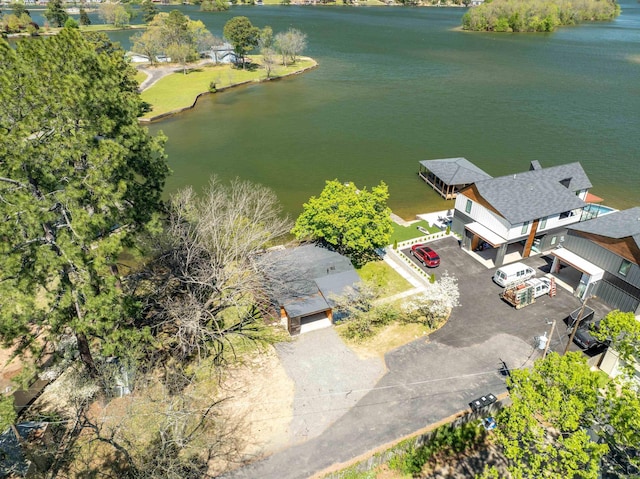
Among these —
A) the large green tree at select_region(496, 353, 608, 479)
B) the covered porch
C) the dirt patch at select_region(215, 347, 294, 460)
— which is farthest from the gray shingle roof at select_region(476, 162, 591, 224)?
the dirt patch at select_region(215, 347, 294, 460)

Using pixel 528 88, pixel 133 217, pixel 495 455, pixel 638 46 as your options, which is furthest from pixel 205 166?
pixel 638 46

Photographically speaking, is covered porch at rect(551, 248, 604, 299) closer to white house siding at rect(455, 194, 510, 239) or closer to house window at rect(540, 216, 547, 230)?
house window at rect(540, 216, 547, 230)

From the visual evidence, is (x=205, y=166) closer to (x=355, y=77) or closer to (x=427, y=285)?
(x=427, y=285)

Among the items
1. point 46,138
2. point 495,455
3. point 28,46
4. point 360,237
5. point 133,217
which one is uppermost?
point 28,46

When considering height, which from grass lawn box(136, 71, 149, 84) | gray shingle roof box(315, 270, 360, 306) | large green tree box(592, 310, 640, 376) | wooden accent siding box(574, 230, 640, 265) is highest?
large green tree box(592, 310, 640, 376)

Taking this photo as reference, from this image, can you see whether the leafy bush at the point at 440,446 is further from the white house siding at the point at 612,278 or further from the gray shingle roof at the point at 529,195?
the gray shingle roof at the point at 529,195

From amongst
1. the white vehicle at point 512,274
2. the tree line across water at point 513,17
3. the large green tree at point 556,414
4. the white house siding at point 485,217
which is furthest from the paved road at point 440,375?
the tree line across water at point 513,17

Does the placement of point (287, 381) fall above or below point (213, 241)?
below

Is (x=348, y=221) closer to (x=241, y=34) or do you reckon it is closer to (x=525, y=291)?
(x=525, y=291)
